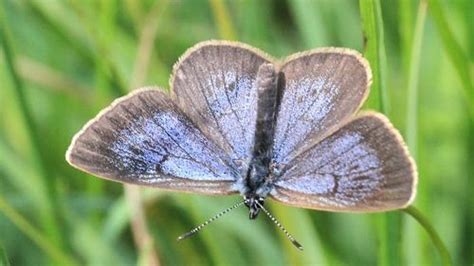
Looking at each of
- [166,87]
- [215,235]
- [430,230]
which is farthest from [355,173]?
[166,87]

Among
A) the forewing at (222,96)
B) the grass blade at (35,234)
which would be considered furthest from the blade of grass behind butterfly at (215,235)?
the forewing at (222,96)

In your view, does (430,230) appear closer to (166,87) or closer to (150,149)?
(150,149)

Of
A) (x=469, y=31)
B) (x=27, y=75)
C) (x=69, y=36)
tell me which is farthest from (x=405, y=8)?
(x=27, y=75)

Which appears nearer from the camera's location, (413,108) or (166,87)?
(413,108)

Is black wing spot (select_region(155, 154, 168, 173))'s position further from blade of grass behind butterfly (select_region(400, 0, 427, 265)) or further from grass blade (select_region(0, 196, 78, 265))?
blade of grass behind butterfly (select_region(400, 0, 427, 265))

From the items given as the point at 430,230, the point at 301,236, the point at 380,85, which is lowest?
the point at 301,236

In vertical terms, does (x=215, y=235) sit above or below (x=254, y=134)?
below

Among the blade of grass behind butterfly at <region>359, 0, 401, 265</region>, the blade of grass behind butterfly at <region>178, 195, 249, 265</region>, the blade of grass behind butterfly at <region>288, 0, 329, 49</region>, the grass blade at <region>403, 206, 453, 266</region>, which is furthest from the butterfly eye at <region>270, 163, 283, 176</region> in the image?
the blade of grass behind butterfly at <region>288, 0, 329, 49</region>
